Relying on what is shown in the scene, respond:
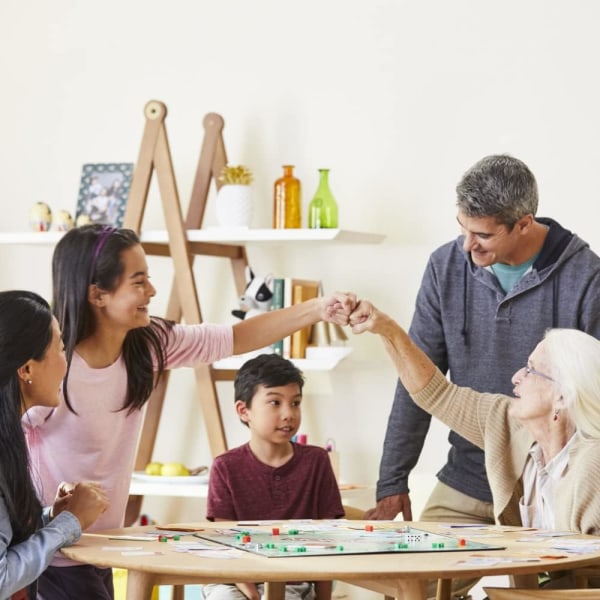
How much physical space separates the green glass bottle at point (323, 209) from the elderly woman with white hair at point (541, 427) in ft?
4.05

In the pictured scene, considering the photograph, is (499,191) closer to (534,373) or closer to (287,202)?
(534,373)

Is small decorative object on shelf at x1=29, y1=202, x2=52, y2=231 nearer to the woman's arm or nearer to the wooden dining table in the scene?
the woman's arm

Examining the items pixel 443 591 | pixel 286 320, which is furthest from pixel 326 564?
pixel 286 320

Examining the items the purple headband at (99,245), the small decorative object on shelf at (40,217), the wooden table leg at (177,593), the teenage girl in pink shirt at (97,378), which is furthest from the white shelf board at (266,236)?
the wooden table leg at (177,593)

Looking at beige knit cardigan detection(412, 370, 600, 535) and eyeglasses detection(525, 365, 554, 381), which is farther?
eyeglasses detection(525, 365, 554, 381)

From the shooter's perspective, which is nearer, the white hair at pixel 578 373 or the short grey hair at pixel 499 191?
the white hair at pixel 578 373

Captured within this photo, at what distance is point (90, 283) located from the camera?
8.52ft

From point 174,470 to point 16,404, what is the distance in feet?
7.01

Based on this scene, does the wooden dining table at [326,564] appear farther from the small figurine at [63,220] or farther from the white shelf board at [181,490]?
the small figurine at [63,220]

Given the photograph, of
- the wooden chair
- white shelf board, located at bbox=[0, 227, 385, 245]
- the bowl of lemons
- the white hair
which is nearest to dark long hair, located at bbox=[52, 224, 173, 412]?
the white hair

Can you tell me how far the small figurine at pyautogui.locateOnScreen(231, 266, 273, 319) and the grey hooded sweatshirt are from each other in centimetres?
103

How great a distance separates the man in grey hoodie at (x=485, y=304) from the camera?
2.83 metres

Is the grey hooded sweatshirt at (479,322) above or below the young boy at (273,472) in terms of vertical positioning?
above

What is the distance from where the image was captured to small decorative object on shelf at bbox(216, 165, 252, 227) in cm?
410
